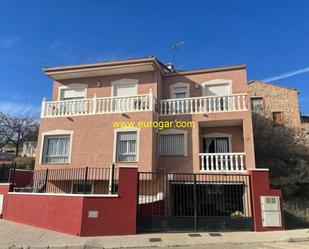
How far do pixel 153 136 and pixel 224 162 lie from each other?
4004 mm

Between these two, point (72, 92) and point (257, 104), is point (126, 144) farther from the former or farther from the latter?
point (257, 104)

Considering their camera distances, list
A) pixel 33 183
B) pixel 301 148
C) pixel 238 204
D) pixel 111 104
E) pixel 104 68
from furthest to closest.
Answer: pixel 301 148 < pixel 104 68 < pixel 111 104 < pixel 33 183 < pixel 238 204

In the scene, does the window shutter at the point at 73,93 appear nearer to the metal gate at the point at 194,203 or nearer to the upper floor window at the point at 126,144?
the upper floor window at the point at 126,144

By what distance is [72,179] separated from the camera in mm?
14875

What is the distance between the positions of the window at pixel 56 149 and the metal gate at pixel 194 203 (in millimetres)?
4947

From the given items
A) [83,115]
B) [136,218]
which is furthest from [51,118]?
[136,218]

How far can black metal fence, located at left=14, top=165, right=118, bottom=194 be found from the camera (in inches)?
573

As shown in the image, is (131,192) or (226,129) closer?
(131,192)

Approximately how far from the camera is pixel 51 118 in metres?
16.6

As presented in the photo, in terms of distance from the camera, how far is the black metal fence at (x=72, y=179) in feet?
47.8

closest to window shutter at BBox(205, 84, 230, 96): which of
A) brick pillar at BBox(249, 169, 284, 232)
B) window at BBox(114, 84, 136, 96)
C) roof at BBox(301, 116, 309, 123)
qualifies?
window at BBox(114, 84, 136, 96)

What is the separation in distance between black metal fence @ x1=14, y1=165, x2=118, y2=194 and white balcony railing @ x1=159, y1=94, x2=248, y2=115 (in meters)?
4.79

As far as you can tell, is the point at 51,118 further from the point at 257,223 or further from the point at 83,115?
the point at 257,223

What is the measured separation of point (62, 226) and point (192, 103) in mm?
9354
